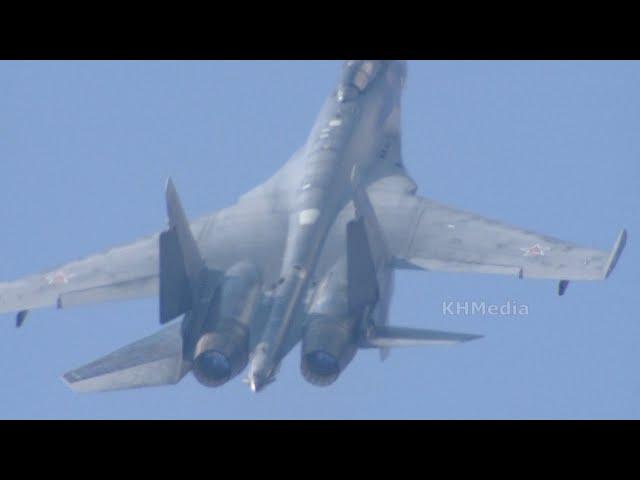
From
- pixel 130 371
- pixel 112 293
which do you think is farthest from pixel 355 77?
pixel 130 371

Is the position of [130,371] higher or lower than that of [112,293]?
higher

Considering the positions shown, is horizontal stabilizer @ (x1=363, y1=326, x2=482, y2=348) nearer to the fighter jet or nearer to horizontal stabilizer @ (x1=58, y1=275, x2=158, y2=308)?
the fighter jet

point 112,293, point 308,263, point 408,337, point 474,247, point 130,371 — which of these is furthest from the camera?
point 474,247

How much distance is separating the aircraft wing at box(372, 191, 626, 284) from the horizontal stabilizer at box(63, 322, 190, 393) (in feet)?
20.3

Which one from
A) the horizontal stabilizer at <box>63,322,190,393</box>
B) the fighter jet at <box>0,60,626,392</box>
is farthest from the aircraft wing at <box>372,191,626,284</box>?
the horizontal stabilizer at <box>63,322,190,393</box>

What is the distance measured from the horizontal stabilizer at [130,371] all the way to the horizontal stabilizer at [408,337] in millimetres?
3554

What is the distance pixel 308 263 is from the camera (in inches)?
1400

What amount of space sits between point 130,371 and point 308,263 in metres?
4.68

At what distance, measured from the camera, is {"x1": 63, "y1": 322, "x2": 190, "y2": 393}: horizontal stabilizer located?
1288 inches

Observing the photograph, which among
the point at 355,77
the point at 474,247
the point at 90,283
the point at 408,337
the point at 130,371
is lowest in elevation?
the point at 90,283

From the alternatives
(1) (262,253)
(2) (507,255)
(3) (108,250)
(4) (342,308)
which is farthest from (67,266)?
(2) (507,255)

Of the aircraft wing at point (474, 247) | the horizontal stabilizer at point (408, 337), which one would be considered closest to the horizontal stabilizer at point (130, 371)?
the horizontal stabilizer at point (408, 337)

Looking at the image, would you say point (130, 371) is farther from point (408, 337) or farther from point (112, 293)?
point (408, 337)

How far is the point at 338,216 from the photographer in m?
37.8
